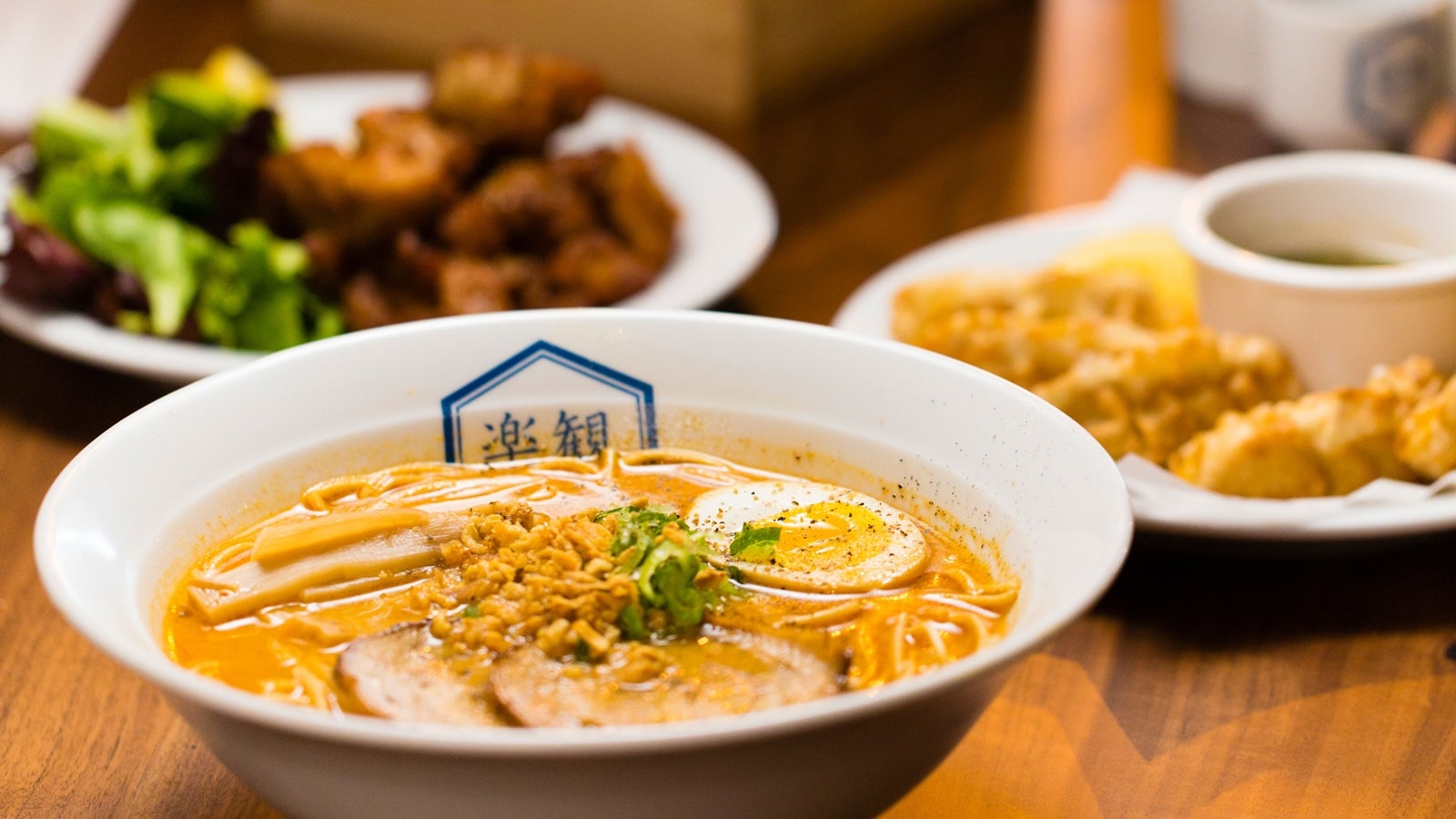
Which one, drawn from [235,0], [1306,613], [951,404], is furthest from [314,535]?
[235,0]

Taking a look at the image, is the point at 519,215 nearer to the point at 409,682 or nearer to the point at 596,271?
the point at 596,271

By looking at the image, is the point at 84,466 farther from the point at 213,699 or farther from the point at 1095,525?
the point at 1095,525

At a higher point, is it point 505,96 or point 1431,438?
point 505,96

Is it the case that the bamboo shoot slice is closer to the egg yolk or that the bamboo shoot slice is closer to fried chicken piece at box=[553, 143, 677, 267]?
the egg yolk

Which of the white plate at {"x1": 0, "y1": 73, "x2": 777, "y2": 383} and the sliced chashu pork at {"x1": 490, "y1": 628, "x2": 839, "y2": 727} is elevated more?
the sliced chashu pork at {"x1": 490, "y1": 628, "x2": 839, "y2": 727}

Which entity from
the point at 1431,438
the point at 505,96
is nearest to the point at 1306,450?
the point at 1431,438

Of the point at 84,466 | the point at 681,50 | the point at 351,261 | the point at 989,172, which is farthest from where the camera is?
the point at 681,50

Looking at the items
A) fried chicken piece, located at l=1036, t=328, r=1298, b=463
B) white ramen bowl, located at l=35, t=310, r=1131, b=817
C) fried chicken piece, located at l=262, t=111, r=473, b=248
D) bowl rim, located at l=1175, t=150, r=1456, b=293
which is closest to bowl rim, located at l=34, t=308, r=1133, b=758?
white ramen bowl, located at l=35, t=310, r=1131, b=817
